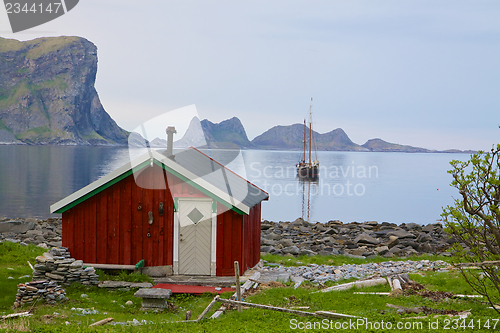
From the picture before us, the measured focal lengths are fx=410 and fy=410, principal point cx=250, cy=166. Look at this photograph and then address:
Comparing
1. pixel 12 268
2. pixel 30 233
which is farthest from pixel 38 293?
pixel 30 233

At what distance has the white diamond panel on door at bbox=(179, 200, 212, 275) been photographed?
14531 mm

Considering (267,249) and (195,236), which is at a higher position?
(195,236)

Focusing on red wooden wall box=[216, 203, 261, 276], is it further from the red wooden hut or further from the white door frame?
the white door frame

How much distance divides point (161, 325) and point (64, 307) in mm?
3826

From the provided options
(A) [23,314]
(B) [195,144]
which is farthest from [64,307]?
(B) [195,144]

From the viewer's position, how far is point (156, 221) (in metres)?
14.7

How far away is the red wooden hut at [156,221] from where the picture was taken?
14.4 m

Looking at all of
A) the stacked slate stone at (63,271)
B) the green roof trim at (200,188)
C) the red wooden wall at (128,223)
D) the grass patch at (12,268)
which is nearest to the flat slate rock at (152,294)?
the stacked slate stone at (63,271)

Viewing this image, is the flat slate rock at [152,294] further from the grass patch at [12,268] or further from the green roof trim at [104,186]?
the green roof trim at [104,186]

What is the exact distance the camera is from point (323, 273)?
1565cm

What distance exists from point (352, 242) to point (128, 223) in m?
15.7

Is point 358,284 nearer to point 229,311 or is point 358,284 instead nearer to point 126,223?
point 229,311

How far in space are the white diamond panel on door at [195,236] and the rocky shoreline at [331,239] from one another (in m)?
8.77

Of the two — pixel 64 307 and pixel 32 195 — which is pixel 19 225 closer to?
pixel 64 307
